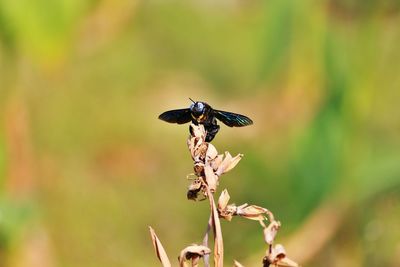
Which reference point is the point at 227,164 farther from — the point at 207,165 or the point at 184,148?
the point at 184,148

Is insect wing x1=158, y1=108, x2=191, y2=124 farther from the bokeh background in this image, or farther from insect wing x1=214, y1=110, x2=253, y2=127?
the bokeh background

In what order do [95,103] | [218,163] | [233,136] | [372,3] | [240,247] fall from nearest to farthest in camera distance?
1. [218,163]
2. [372,3]
3. [240,247]
4. [233,136]
5. [95,103]

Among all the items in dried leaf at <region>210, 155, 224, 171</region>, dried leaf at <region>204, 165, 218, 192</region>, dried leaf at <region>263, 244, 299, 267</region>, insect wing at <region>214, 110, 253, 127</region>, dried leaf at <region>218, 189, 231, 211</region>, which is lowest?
dried leaf at <region>263, 244, 299, 267</region>

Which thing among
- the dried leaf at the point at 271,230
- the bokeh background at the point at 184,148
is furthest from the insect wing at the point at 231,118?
the bokeh background at the point at 184,148

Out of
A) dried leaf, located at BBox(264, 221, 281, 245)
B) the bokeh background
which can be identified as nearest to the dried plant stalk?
dried leaf, located at BBox(264, 221, 281, 245)

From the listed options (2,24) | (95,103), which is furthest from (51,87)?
(2,24)

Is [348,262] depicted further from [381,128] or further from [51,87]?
[51,87]
